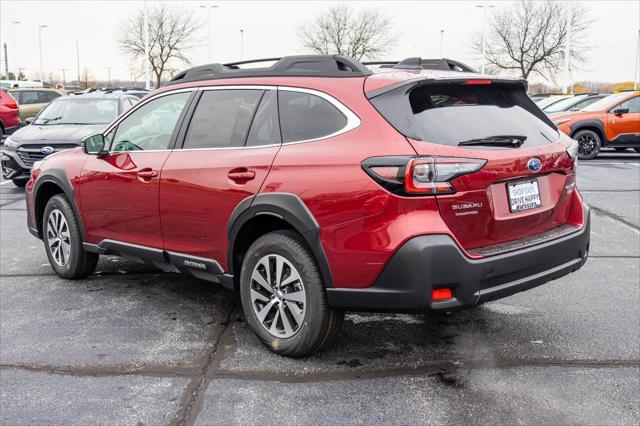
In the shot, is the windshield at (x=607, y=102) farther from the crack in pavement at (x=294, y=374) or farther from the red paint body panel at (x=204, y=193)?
the red paint body panel at (x=204, y=193)

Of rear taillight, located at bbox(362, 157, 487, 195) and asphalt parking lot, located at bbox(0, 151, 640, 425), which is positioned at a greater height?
rear taillight, located at bbox(362, 157, 487, 195)

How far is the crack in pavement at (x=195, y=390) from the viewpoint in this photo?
3.07 meters

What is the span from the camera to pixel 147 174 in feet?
14.8

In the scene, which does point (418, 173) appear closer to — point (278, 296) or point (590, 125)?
point (278, 296)

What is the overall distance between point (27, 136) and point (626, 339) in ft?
31.7

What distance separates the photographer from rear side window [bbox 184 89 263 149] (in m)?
4.05

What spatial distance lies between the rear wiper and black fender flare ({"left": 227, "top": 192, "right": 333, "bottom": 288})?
0.88 metres

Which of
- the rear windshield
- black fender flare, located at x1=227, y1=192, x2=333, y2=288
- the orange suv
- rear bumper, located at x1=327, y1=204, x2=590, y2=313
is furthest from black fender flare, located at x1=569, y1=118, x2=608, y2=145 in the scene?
black fender flare, located at x1=227, y1=192, x2=333, y2=288

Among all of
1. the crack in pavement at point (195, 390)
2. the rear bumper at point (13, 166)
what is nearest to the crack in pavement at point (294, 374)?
the crack in pavement at point (195, 390)

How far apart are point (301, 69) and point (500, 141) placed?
124 cm

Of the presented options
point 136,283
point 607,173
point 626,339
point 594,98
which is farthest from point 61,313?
point 594,98

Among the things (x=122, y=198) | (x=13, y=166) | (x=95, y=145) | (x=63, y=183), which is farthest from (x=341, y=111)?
(x=13, y=166)

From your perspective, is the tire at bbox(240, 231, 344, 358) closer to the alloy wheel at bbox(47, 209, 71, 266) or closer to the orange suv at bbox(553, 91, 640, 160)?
the alloy wheel at bbox(47, 209, 71, 266)

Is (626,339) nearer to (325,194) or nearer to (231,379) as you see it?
(325,194)
